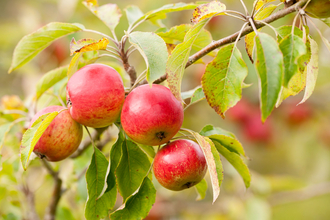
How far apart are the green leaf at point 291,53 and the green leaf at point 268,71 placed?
0.03m

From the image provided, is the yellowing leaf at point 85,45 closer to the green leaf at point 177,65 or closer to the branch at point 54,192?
the green leaf at point 177,65

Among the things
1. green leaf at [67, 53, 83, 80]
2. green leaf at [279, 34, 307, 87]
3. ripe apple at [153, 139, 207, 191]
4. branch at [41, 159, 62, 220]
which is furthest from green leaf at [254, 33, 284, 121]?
branch at [41, 159, 62, 220]

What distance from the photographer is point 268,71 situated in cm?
62

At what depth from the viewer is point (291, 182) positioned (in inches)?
90.7

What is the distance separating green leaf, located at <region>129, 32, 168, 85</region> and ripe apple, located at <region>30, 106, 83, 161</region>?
0.30 metres

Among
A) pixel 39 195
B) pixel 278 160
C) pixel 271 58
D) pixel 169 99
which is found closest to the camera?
pixel 271 58

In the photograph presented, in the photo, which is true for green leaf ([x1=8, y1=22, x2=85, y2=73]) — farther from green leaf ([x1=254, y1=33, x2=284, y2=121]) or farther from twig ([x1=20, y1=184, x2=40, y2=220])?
twig ([x1=20, y1=184, x2=40, y2=220])

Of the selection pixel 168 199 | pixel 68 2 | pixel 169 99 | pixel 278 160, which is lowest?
pixel 278 160

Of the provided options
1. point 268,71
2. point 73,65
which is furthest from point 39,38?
point 268,71

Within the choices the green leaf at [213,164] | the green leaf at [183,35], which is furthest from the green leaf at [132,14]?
the green leaf at [213,164]

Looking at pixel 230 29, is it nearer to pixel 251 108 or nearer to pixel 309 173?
pixel 251 108

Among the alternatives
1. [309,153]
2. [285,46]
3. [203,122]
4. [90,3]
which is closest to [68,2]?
[90,3]

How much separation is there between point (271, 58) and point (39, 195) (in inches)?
84.6

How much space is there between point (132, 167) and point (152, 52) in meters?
0.35
